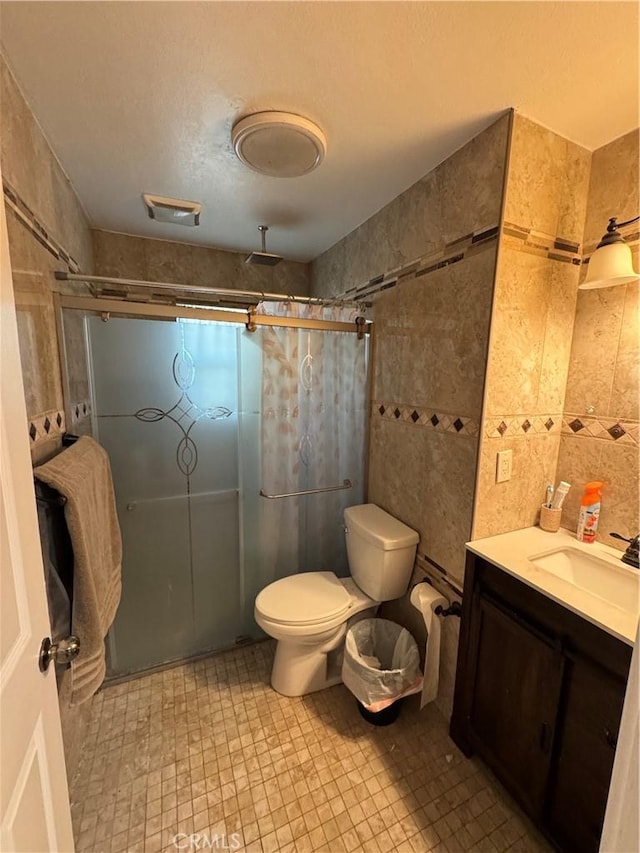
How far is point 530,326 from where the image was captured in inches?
52.1

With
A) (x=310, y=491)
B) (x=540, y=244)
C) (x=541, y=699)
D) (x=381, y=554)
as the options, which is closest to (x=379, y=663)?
(x=381, y=554)

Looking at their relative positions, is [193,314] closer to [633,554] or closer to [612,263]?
[612,263]

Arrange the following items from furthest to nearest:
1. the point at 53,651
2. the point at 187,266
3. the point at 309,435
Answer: the point at 187,266, the point at 309,435, the point at 53,651

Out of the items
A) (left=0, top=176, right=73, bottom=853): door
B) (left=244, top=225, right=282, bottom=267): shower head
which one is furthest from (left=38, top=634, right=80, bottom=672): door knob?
(left=244, top=225, right=282, bottom=267): shower head

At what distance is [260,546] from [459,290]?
1.61m

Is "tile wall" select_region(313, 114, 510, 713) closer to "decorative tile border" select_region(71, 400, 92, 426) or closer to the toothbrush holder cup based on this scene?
the toothbrush holder cup

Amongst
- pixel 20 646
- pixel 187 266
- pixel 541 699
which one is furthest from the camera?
pixel 187 266

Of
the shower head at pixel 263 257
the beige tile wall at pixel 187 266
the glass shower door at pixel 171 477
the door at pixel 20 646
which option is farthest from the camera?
the beige tile wall at pixel 187 266

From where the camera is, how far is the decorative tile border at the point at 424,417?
4.49 ft

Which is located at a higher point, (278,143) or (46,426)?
(278,143)

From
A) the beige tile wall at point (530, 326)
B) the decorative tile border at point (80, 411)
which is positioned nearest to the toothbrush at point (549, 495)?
the beige tile wall at point (530, 326)

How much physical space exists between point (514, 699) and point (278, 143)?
2.07 meters

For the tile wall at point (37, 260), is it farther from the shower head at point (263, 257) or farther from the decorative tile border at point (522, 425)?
the decorative tile border at point (522, 425)

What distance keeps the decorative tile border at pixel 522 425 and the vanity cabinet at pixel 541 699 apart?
0.48 metres
